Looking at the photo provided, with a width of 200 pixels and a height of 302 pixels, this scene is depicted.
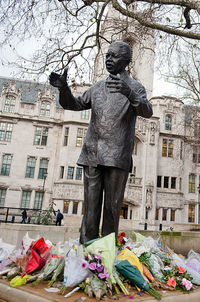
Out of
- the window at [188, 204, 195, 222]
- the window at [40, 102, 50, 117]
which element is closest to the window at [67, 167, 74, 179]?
the window at [40, 102, 50, 117]

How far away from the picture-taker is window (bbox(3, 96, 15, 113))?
1105 inches

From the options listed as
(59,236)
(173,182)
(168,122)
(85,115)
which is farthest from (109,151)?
(168,122)

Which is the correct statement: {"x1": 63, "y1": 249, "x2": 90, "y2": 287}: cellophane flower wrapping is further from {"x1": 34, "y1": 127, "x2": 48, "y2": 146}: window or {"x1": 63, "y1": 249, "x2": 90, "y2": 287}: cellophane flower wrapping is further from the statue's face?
{"x1": 34, "y1": 127, "x2": 48, "y2": 146}: window

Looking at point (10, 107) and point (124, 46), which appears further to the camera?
point (10, 107)

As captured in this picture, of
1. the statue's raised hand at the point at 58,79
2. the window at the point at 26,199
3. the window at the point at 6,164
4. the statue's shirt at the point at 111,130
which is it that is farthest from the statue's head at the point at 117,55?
the window at the point at 6,164

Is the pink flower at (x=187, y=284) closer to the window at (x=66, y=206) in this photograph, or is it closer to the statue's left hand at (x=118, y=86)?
the statue's left hand at (x=118, y=86)

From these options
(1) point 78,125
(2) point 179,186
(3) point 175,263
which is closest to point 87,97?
(3) point 175,263

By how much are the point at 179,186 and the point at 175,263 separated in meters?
27.0

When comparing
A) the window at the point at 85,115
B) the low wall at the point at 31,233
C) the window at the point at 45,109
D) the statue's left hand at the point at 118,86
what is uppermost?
the window at the point at 45,109

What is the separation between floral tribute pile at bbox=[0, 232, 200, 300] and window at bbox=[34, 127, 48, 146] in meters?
25.3

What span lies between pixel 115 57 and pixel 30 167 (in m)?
25.3

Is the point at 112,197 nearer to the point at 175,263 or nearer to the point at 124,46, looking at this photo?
the point at 175,263

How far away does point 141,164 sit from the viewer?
1118 inches

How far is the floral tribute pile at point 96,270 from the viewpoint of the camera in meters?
2.18
